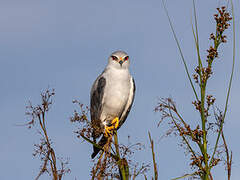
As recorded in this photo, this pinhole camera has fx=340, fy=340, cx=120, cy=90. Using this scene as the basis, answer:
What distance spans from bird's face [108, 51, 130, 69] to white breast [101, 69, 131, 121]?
11 cm

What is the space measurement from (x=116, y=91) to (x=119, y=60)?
2.11ft

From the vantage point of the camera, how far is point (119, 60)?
Answer: 6918mm

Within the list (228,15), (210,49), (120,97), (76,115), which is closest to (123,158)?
(76,115)

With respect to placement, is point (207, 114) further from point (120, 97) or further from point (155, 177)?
point (120, 97)

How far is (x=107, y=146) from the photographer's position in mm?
3709

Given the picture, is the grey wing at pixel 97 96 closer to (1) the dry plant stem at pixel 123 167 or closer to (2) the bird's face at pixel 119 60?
(2) the bird's face at pixel 119 60

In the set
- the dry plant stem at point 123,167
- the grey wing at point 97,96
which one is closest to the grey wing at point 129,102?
the grey wing at point 97,96

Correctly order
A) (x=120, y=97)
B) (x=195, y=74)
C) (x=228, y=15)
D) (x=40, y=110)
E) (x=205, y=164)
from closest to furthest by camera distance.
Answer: (x=205, y=164) → (x=195, y=74) → (x=228, y=15) → (x=40, y=110) → (x=120, y=97)

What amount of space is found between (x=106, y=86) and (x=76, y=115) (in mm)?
3096

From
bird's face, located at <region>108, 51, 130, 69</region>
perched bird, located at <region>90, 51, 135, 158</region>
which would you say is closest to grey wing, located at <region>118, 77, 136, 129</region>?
perched bird, located at <region>90, 51, 135, 158</region>

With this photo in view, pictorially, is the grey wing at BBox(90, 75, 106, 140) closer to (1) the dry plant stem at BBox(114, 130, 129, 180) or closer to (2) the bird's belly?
(2) the bird's belly

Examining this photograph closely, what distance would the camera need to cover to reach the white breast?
679cm

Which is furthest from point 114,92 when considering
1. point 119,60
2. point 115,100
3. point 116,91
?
point 119,60

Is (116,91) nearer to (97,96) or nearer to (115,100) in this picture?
(115,100)
